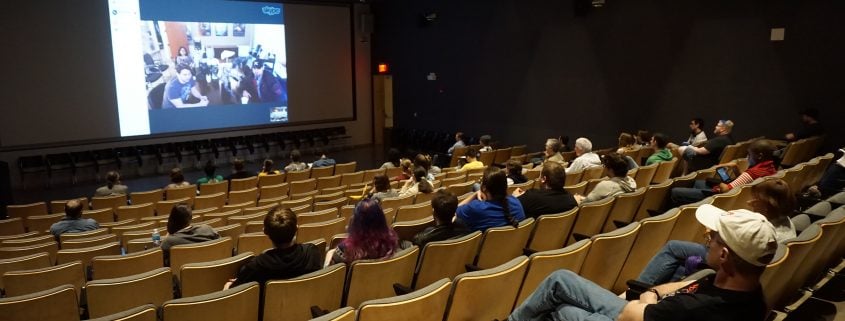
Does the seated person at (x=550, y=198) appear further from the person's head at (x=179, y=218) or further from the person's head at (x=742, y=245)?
the person's head at (x=179, y=218)

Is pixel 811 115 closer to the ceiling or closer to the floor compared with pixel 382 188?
closer to the ceiling

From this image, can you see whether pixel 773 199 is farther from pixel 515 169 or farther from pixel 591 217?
pixel 515 169

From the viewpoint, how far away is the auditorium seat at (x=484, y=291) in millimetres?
2789

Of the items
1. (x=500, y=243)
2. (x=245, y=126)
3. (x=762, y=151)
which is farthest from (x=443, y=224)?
(x=245, y=126)

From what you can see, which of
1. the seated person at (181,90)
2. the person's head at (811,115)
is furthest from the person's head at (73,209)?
the person's head at (811,115)

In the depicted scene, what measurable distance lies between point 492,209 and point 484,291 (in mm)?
1309

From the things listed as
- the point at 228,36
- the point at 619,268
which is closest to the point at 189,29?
the point at 228,36

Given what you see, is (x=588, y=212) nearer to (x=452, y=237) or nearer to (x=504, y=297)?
(x=452, y=237)

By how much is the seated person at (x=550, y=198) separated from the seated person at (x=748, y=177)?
1498mm

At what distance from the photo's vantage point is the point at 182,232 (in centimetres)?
430

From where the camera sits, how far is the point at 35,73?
37.2 ft

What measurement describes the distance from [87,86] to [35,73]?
94 centimetres

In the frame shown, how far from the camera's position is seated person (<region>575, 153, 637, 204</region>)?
5.00 m

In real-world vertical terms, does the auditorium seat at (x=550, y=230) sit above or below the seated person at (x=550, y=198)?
below
